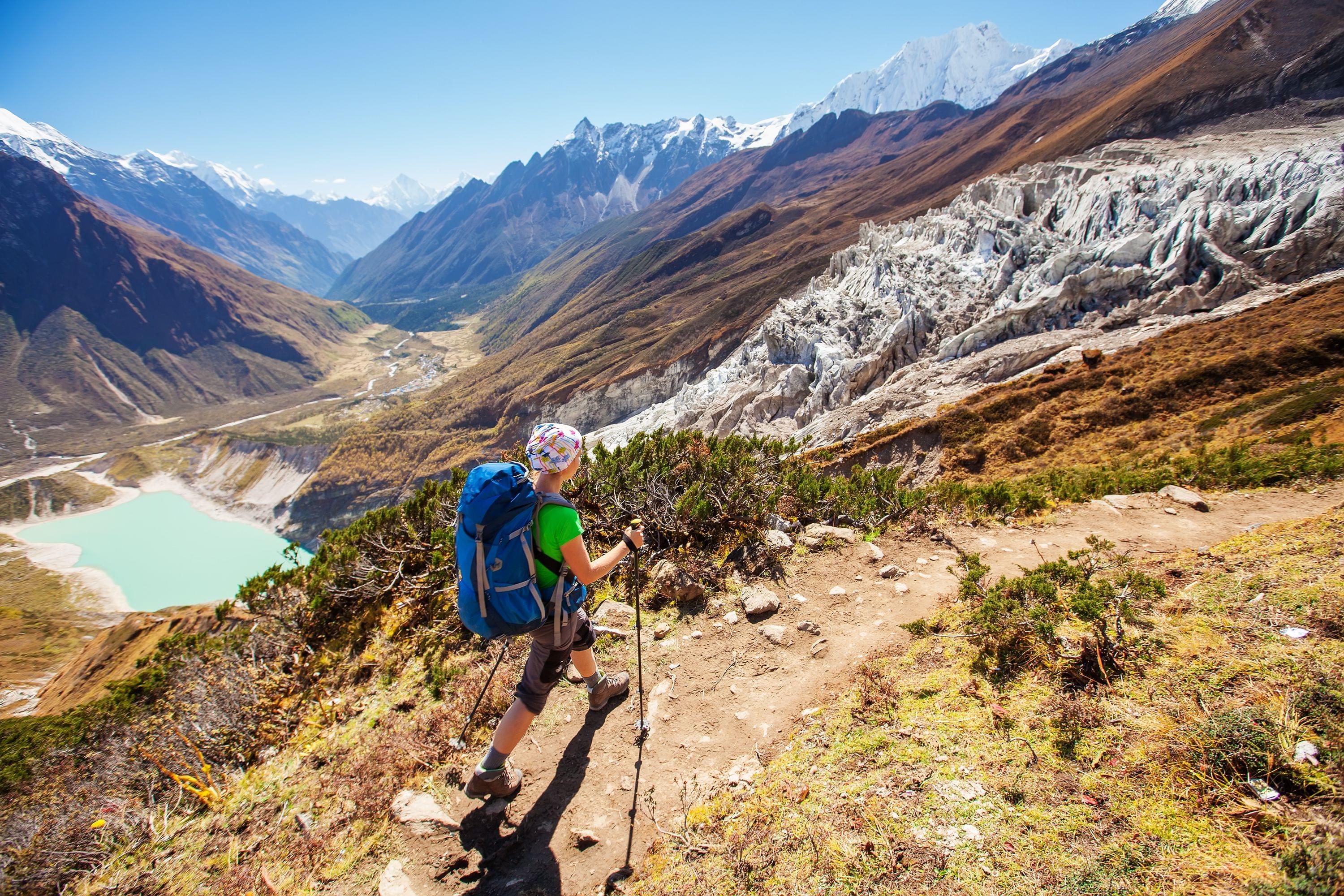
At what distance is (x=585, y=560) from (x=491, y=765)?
175 cm

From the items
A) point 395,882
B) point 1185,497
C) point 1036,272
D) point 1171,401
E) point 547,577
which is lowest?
point 1171,401

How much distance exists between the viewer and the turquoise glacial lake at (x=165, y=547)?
6191cm

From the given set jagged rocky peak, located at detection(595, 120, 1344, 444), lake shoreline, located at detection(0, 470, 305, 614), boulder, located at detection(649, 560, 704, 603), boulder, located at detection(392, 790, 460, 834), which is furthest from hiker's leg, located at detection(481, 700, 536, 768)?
lake shoreline, located at detection(0, 470, 305, 614)

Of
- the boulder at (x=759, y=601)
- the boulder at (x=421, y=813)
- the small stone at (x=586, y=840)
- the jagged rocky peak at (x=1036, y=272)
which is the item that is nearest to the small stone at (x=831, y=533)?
the boulder at (x=759, y=601)

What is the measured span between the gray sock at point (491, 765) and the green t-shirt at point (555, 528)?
160 cm

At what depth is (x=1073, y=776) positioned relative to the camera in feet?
9.07

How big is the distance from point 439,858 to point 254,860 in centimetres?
154

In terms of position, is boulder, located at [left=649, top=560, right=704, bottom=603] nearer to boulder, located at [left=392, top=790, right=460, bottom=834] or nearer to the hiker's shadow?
the hiker's shadow

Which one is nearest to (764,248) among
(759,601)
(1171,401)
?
(1171,401)

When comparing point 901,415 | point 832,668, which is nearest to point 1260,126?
point 901,415

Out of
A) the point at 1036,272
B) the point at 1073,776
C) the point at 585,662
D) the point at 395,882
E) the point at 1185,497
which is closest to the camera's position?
the point at 1073,776

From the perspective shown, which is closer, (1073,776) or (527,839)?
(1073,776)

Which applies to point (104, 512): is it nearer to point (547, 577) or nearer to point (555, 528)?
point (547, 577)

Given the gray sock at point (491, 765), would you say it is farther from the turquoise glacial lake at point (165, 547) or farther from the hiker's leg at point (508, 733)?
the turquoise glacial lake at point (165, 547)
